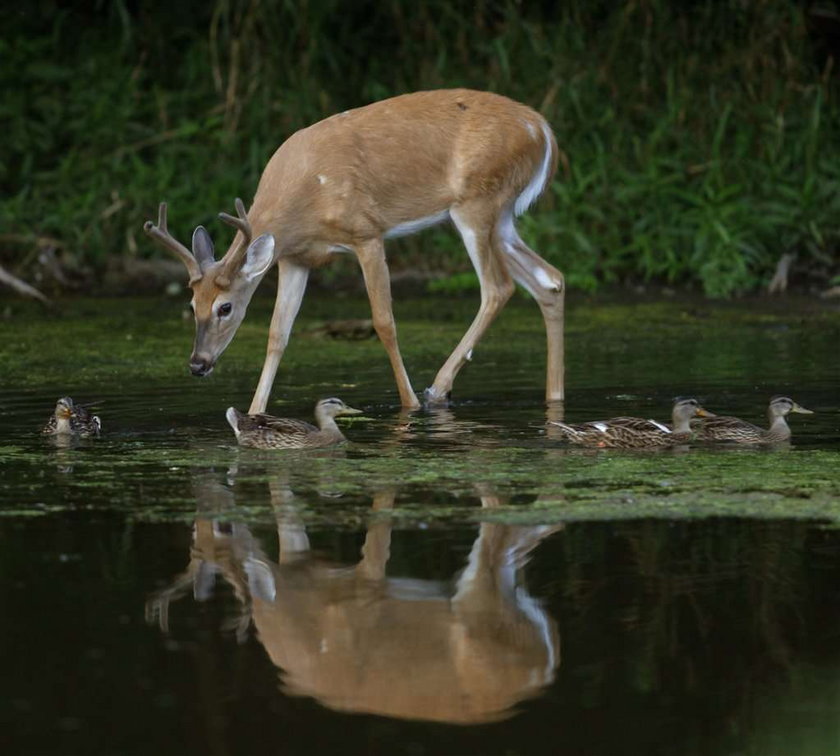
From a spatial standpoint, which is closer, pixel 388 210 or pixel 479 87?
pixel 388 210

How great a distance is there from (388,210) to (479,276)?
0.68 metres

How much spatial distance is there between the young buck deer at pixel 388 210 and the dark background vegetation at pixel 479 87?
5.05m

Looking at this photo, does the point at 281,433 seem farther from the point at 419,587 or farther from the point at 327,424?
the point at 419,587

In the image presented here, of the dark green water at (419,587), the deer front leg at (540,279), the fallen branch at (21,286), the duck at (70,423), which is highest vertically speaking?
the dark green water at (419,587)

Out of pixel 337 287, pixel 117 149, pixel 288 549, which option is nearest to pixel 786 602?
pixel 288 549

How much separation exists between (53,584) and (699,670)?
→ 215 centimetres

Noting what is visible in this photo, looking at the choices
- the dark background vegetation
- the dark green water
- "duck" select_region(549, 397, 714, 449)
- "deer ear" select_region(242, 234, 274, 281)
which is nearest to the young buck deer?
"deer ear" select_region(242, 234, 274, 281)

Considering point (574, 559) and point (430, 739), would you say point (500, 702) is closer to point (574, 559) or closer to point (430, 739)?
point (430, 739)

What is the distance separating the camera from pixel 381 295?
11.0m

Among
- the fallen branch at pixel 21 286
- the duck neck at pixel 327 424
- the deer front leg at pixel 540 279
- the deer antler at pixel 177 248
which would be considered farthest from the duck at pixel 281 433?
the fallen branch at pixel 21 286

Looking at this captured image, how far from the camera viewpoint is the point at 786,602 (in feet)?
19.0

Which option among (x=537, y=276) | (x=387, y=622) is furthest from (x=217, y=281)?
(x=387, y=622)

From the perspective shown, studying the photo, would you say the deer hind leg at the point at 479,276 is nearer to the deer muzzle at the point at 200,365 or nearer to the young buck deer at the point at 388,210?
the young buck deer at the point at 388,210

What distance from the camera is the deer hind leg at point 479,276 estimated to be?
441 inches
